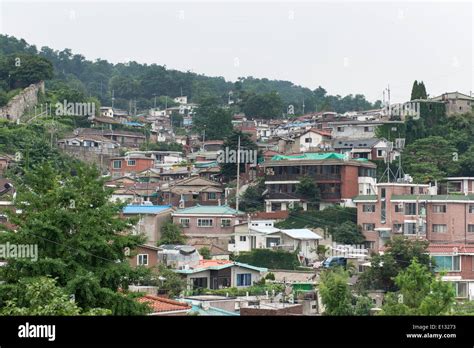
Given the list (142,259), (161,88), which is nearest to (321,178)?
(142,259)

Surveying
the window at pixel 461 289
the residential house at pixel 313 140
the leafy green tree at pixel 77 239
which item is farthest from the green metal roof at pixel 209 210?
the leafy green tree at pixel 77 239

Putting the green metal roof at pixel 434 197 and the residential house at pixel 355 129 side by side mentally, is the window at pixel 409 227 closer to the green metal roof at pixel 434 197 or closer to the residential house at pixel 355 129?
the green metal roof at pixel 434 197

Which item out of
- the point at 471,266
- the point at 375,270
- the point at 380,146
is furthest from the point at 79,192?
the point at 380,146

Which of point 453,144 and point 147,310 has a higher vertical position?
point 453,144

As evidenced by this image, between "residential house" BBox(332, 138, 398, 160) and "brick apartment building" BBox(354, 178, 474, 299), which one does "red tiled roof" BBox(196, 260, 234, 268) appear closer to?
"brick apartment building" BBox(354, 178, 474, 299)

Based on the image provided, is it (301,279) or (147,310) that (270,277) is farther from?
(147,310)

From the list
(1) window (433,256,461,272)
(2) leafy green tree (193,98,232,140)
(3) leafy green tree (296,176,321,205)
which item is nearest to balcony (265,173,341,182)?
(3) leafy green tree (296,176,321,205)
